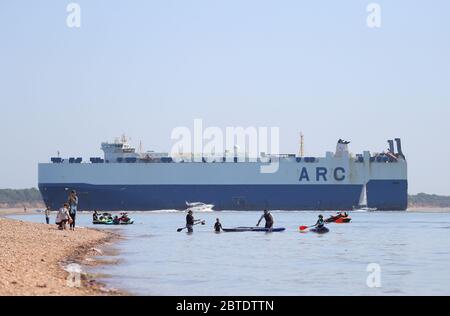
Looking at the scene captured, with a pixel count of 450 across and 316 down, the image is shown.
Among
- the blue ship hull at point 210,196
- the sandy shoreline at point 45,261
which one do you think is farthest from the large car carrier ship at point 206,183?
the sandy shoreline at point 45,261

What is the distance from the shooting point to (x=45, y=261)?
83.9ft

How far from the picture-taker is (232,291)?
20.5 m

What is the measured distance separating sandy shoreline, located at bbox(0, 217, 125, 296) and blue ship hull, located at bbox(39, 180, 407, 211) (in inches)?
2453

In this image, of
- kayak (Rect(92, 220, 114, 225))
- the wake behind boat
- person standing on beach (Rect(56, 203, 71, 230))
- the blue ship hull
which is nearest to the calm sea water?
person standing on beach (Rect(56, 203, 71, 230))

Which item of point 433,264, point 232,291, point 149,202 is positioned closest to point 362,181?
point 149,202

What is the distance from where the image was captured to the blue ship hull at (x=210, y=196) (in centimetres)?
10281

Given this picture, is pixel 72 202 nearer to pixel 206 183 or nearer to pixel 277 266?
pixel 277 266

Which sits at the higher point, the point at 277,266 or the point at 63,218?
the point at 63,218

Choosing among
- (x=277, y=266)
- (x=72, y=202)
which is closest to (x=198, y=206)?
(x=72, y=202)

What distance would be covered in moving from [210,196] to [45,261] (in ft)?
258

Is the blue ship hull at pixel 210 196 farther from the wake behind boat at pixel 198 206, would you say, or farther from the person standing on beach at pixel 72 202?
the person standing on beach at pixel 72 202
